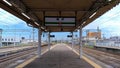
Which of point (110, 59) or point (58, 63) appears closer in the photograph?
point (58, 63)

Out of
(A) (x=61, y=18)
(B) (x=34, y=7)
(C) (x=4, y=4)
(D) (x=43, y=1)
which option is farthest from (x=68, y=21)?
(C) (x=4, y=4)

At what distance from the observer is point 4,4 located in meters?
14.0

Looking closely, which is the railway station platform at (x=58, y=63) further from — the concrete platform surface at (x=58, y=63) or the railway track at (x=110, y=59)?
the railway track at (x=110, y=59)

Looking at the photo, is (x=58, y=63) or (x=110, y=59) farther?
(x=110, y=59)

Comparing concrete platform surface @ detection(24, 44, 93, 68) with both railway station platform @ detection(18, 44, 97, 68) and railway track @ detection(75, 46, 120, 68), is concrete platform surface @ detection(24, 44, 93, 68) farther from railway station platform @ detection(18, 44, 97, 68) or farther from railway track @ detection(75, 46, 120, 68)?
railway track @ detection(75, 46, 120, 68)

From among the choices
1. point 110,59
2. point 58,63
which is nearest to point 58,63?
point 58,63

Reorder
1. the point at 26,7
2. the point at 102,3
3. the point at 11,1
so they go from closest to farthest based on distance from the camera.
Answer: the point at 11,1, the point at 102,3, the point at 26,7

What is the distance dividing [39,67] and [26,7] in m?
3.84

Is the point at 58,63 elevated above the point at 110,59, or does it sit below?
above

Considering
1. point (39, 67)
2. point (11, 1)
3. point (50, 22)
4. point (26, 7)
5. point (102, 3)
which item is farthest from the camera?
point (50, 22)

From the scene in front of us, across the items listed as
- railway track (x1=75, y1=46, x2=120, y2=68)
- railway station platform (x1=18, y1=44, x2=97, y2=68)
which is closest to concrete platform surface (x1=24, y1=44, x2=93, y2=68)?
railway station platform (x1=18, y1=44, x2=97, y2=68)

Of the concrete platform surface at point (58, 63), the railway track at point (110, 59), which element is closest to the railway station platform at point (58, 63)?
the concrete platform surface at point (58, 63)

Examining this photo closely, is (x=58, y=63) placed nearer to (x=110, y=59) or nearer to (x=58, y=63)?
(x=58, y=63)

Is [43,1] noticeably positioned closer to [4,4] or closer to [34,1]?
[34,1]
